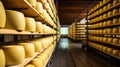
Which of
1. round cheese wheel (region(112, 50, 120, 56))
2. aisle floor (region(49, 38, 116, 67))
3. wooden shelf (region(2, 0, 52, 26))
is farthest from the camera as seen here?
aisle floor (region(49, 38, 116, 67))

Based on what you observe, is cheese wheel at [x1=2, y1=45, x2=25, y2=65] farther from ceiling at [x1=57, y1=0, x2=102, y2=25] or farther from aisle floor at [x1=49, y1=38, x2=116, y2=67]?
ceiling at [x1=57, y1=0, x2=102, y2=25]

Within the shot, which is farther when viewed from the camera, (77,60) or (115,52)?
(77,60)

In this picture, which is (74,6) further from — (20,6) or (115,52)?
(20,6)

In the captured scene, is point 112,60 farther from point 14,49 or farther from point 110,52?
point 14,49

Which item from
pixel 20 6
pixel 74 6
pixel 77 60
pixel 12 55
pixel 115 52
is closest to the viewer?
pixel 12 55

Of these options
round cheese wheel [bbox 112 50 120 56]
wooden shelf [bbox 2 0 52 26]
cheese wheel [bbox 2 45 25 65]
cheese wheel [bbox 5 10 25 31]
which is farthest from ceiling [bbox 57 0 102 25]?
cheese wheel [bbox 2 45 25 65]

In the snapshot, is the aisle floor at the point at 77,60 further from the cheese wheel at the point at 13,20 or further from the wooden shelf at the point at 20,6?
the cheese wheel at the point at 13,20

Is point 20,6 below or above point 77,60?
above

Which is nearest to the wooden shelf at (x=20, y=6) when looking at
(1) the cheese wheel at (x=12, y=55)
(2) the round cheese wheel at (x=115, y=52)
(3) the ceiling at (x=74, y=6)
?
(1) the cheese wheel at (x=12, y=55)

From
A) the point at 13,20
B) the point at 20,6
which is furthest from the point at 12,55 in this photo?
the point at 20,6

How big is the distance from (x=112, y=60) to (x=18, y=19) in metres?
4.53

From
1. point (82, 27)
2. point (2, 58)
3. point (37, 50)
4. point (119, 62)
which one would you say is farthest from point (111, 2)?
point (82, 27)

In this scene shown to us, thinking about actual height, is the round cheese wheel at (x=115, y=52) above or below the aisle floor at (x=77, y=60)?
above

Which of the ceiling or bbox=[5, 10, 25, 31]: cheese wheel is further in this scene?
the ceiling
